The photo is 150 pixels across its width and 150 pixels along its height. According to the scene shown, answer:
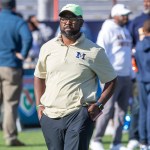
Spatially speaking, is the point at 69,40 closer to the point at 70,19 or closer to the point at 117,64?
the point at 70,19

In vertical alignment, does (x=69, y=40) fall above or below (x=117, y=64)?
above

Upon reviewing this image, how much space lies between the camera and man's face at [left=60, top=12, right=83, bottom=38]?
22.3 ft

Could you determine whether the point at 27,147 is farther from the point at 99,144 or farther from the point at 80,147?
the point at 80,147

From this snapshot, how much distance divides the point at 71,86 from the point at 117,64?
389 centimetres

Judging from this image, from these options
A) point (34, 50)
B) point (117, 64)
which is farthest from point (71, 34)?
point (34, 50)

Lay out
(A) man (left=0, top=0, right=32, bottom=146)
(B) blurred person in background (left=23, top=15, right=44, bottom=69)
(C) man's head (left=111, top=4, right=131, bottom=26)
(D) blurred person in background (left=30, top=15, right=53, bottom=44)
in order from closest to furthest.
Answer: (C) man's head (left=111, top=4, right=131, bottom=26) → (A) man (left=0, top=0, right=32, bottom=146) → (B) blurred person in background (left=23, top=15, right=44, bottom=69) → (D) blurred person in background (left=30, top=15, right=53, bottom=44)

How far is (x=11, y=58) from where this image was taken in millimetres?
11438

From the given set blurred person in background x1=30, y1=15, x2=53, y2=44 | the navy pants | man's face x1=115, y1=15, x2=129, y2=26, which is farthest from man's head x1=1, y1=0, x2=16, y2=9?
blurred person in background x1=30, y1=15, x2=53, y2=44

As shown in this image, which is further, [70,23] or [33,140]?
[33,140]

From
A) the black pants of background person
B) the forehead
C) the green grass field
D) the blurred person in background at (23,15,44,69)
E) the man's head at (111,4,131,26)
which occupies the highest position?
the forehead

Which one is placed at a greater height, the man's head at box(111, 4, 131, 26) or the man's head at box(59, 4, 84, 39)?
the man's head at box(59, 4, 84, 39)

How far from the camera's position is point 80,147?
6781 mm

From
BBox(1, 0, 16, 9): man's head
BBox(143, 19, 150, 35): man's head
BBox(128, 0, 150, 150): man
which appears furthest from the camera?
BBox(1, 0, 16, 9): man's head

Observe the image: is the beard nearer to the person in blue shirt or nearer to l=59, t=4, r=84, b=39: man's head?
l=59, t=4, r=84, b=39: man's head
